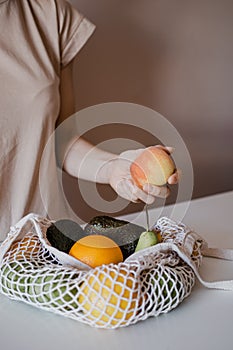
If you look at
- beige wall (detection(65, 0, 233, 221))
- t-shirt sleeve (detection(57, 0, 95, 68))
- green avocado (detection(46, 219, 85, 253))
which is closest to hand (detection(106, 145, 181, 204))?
green avocado (detection(46, 219, 85, 253))

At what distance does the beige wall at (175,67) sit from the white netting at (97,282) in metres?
1.30

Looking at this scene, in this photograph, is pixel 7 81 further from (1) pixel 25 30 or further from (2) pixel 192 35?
(2) pixel 192 35

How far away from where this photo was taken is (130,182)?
0.88 meters

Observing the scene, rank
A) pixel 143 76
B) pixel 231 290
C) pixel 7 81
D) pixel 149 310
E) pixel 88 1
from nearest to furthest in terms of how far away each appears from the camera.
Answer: pixel 149 310
pixel 231 290
pixel 7 81
pixel 88 1
pixel 143 76

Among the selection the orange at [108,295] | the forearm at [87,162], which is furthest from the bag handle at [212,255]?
the forearm at [87,162]

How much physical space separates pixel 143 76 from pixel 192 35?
298 mm

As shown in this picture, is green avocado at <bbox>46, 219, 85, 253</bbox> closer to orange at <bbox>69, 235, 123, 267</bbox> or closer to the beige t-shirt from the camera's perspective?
orange at <bbox>69, 235, 123, 267</bbox>

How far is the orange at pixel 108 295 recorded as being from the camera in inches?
25.5

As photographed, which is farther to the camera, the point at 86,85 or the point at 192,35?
the point at 192,35

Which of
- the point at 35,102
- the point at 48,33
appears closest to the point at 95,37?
the point at 48,33

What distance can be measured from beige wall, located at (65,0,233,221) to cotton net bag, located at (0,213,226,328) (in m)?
1.29

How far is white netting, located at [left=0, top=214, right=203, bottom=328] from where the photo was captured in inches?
25.7

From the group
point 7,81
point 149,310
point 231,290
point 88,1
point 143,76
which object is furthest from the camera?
point 143,76

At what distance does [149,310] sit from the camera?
0.69 meters
